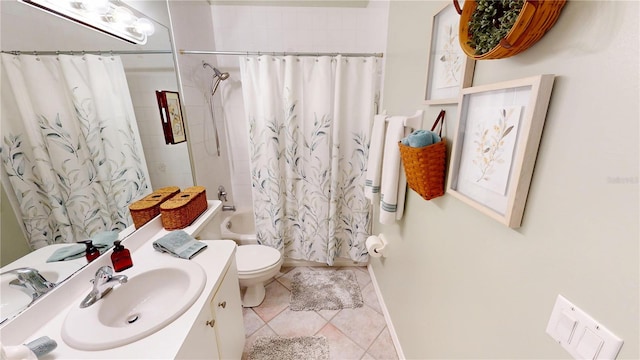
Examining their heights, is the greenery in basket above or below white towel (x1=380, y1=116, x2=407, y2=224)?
above

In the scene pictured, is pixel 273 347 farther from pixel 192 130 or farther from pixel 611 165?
pixel 611 165

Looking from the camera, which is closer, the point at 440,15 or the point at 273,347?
the point at 440,15

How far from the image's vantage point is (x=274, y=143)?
1.94m

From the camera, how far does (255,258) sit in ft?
6.07

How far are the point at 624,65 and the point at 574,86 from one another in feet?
0.25

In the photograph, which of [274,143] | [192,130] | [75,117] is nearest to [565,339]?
[75,117]

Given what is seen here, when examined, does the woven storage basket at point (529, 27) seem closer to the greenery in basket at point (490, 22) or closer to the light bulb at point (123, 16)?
the greenery in basket at point (490, 22)

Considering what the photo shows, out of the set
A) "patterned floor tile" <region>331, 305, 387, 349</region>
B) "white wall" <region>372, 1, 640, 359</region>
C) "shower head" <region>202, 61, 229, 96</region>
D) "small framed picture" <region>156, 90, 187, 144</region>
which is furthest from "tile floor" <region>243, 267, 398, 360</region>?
"shower head" <region>202, 61, 229, 96</region>

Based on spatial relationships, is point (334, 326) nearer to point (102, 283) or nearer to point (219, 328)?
point (219, 328)

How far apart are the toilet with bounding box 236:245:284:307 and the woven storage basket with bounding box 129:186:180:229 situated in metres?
0.70

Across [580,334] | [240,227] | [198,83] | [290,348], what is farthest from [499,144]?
[240,227]

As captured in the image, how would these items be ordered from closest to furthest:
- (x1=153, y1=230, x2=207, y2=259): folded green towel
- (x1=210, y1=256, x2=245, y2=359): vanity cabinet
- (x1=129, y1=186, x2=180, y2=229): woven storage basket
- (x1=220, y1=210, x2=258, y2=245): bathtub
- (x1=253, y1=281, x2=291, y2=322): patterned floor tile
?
(x1=210, y1=256, x2=245, y2=359): vanity cabinet < (x1=153, y1=230, x2=207, y2=259): folded green towel < (x1=129, y1=186, x2=180, y2=229): woven storage basket < (x1=253, y1=281, x2=291, y2=322): patterned floor tile < (x1=220, y1=210, x2=258, y2=245): bathtub

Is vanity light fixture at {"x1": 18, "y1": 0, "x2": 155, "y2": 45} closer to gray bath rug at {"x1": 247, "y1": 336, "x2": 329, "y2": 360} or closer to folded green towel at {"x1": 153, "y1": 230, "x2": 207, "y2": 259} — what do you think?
folded green towel at {"x1": 153, "y1": 230, "x2": 207, "y2": 259}

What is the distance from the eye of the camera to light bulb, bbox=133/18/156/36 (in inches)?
50.9
